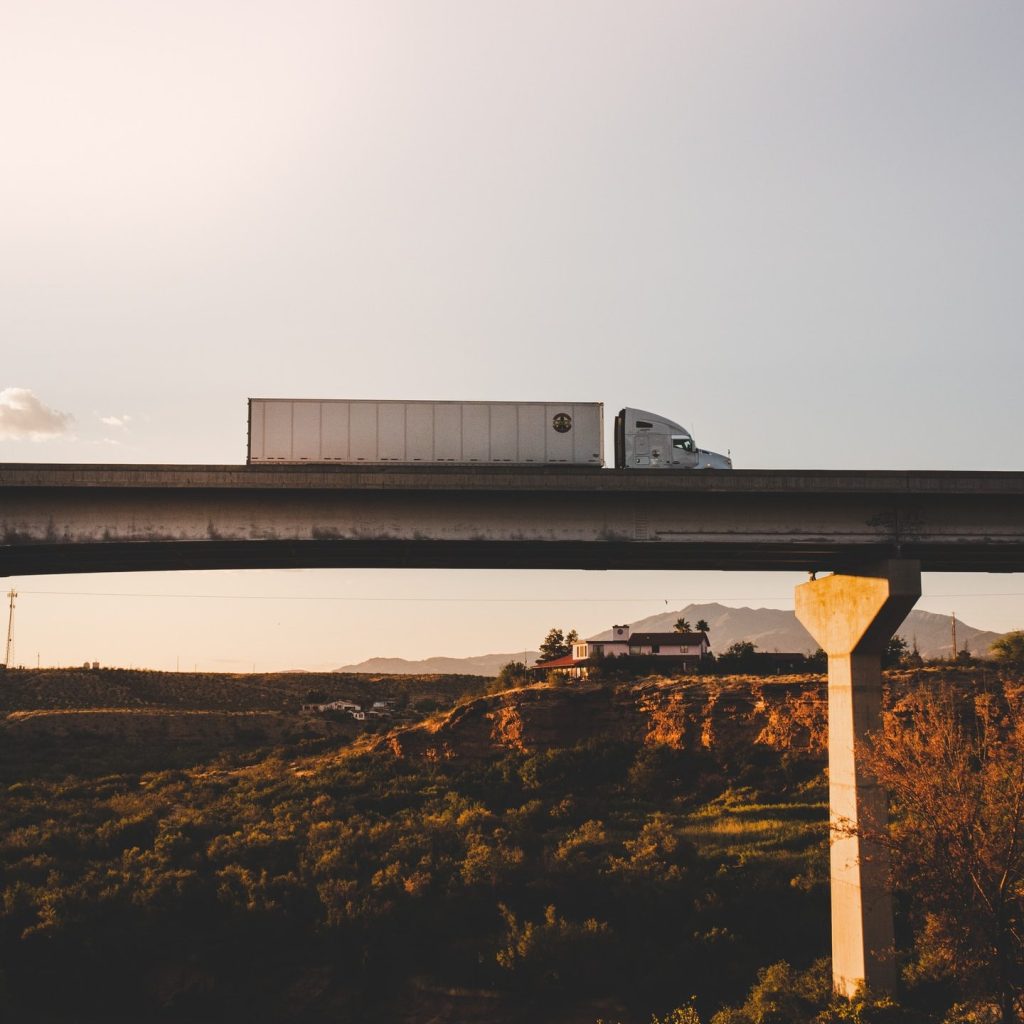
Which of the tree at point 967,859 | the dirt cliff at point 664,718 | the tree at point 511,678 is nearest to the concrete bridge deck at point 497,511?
the tree at point 967,859

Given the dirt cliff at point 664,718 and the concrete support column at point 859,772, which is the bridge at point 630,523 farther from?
the dirt cliff at point 664,718

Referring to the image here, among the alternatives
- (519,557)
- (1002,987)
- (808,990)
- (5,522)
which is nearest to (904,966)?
(808,990)

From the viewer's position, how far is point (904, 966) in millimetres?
28828

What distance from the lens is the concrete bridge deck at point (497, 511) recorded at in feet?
90.2

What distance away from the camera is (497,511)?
28.8 metres

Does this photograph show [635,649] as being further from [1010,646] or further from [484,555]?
[484,555]

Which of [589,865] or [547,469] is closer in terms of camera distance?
[547,469]

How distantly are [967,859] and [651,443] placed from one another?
1443 centimetres

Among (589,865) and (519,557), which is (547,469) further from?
(589,865)

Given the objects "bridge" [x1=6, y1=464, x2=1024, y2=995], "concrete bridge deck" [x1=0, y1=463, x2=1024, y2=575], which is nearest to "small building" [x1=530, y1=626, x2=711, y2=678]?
"bridge" [x1=6, y1=464, x2=1024, y2=995]

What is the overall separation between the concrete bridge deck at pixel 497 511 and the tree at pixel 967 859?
665cm

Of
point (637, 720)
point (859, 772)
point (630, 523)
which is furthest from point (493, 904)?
point (637, 720)

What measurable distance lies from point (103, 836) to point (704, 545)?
26.5 m

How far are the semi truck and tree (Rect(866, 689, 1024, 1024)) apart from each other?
40.8 feet
